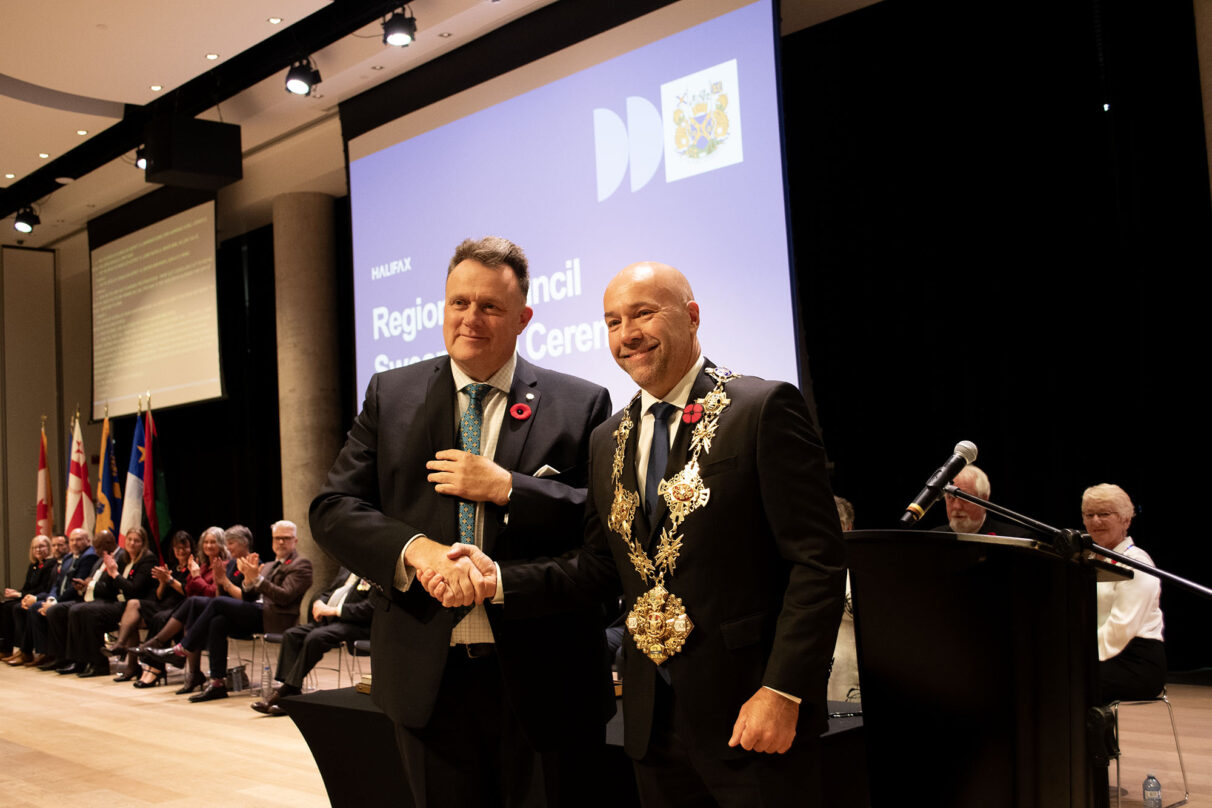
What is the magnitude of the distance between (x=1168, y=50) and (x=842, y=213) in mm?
2045

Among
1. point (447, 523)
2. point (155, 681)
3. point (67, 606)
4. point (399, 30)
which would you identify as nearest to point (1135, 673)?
point (447, 523)

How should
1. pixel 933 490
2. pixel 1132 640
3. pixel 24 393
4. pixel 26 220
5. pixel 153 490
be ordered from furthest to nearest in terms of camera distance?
1. pixel 24 393
2. pixel 26 220
3. pixel 153 490
4. pixel 1132 640
5. pixel 933 490

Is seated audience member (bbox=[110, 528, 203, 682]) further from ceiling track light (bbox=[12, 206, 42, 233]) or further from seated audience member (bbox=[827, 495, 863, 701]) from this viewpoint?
seated audience member (bbox=[827, 495, 863, 701])

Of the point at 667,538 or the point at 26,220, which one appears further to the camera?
the point at 26,220

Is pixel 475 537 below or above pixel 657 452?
below

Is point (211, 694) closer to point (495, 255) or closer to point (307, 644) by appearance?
point (307, 644)

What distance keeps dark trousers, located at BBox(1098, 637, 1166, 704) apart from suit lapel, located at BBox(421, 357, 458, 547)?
307cm

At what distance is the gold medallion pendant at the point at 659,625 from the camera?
1719 millimetres

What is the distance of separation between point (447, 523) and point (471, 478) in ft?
0.40

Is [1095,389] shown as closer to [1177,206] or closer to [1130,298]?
[1130,298]

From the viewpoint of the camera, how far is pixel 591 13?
695 centimetres

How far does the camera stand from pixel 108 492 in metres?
11.3

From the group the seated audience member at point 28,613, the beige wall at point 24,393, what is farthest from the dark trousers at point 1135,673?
the beige wall at point 24,393

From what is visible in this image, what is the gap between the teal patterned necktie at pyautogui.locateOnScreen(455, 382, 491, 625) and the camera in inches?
75.4
